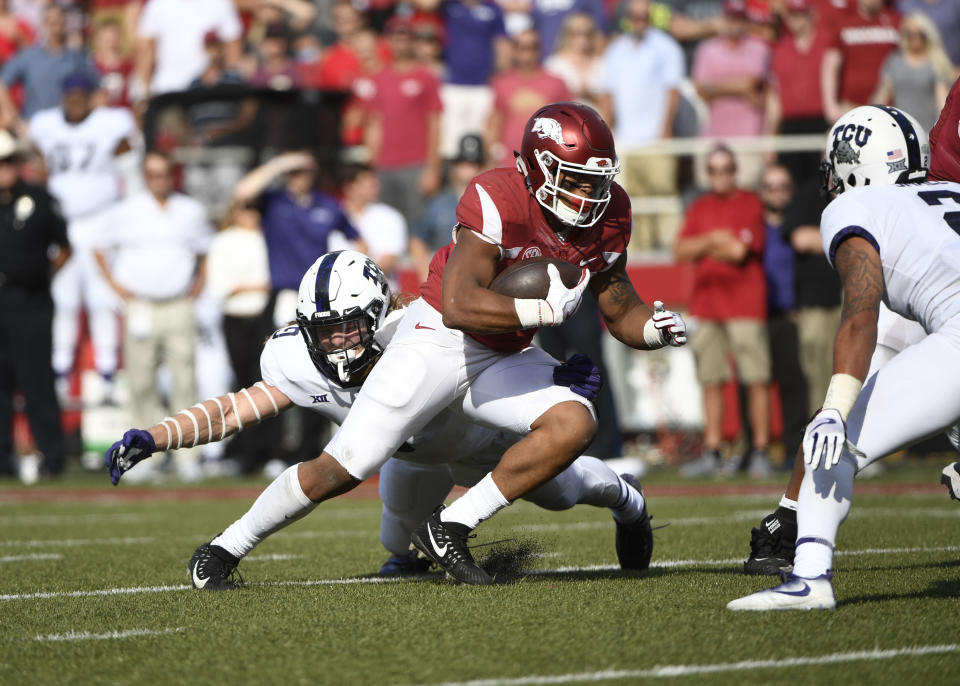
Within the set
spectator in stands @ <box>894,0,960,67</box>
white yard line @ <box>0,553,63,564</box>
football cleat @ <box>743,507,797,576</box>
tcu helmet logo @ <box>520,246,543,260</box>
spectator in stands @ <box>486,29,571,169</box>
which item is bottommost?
white yard line @ <box>0,553,63,564</box>

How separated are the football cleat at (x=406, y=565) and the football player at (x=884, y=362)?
48.0 inches

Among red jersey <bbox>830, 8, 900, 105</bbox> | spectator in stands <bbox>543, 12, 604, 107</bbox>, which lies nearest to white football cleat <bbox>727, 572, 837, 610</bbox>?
red jersey <bbox>830, 8, 900, 105</bbox>

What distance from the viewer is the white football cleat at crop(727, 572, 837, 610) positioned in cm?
390

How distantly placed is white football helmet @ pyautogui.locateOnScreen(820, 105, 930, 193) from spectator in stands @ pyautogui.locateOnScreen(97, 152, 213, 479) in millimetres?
6963

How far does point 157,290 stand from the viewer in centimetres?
1057

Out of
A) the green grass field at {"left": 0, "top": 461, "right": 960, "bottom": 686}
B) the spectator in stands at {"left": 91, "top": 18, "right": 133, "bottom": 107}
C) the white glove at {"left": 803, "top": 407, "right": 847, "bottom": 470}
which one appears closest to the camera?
the green grass field at {"left": 0, "top": 461, "right": 960, "bottom": 686}

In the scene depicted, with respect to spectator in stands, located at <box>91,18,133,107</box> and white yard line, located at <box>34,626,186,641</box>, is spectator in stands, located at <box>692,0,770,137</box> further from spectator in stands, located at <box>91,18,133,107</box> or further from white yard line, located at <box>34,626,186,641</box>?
white yard line, located at <box>34,626,186,641</box>

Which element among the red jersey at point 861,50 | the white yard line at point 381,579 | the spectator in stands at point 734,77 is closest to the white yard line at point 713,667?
the white yard line at point 381,579

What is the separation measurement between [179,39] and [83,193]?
2.02 metres

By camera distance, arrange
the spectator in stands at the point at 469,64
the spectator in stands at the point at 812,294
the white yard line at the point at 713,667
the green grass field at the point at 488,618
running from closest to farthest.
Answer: the white yard line at the point at 713,667 → the green grass field at the point at 488,618 → the spectator in stands at the point at 812,294 → the spectator in stands at the point at 469,64

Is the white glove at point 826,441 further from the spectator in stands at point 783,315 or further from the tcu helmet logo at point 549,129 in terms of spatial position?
the spectator in stands at point 783,315

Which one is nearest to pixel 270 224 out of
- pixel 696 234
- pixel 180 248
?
pixel 180 248

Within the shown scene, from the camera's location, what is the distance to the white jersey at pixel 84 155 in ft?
39.2

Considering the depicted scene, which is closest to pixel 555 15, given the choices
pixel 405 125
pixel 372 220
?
pixel 405 125
